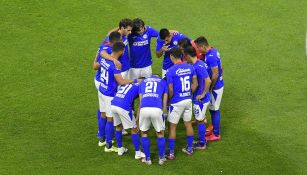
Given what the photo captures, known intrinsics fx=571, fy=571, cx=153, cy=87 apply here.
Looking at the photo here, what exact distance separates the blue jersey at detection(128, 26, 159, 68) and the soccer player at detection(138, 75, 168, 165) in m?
1.83

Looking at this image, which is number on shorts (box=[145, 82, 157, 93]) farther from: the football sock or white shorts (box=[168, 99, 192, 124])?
the football sock

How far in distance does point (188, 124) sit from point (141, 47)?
2.29m

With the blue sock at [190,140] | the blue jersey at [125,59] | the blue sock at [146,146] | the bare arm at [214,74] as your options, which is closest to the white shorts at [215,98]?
the bare arm at [214,74]

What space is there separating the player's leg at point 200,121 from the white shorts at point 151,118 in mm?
915

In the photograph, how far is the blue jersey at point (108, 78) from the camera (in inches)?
433

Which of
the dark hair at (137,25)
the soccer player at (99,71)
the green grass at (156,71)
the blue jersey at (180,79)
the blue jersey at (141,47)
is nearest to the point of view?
the blue jersey at (180,79)

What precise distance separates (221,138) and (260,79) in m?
2.84

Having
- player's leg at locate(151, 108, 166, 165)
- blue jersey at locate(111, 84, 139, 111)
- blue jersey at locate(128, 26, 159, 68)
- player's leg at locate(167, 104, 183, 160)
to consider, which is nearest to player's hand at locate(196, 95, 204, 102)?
player's leg at locate(167, 104, 183, 160)

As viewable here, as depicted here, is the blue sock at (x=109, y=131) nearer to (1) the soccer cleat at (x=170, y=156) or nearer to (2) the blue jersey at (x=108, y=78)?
(2) the blue jersey at (x=108, y=78)

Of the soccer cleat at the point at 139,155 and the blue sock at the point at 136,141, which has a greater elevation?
the blue sock at the point at 136,141

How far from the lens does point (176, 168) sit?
36.4 feet

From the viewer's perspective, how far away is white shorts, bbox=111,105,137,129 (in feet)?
35.5

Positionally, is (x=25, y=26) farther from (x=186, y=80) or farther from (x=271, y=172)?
(x=271, y=172)

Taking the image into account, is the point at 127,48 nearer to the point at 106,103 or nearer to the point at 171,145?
the point at 106,103
